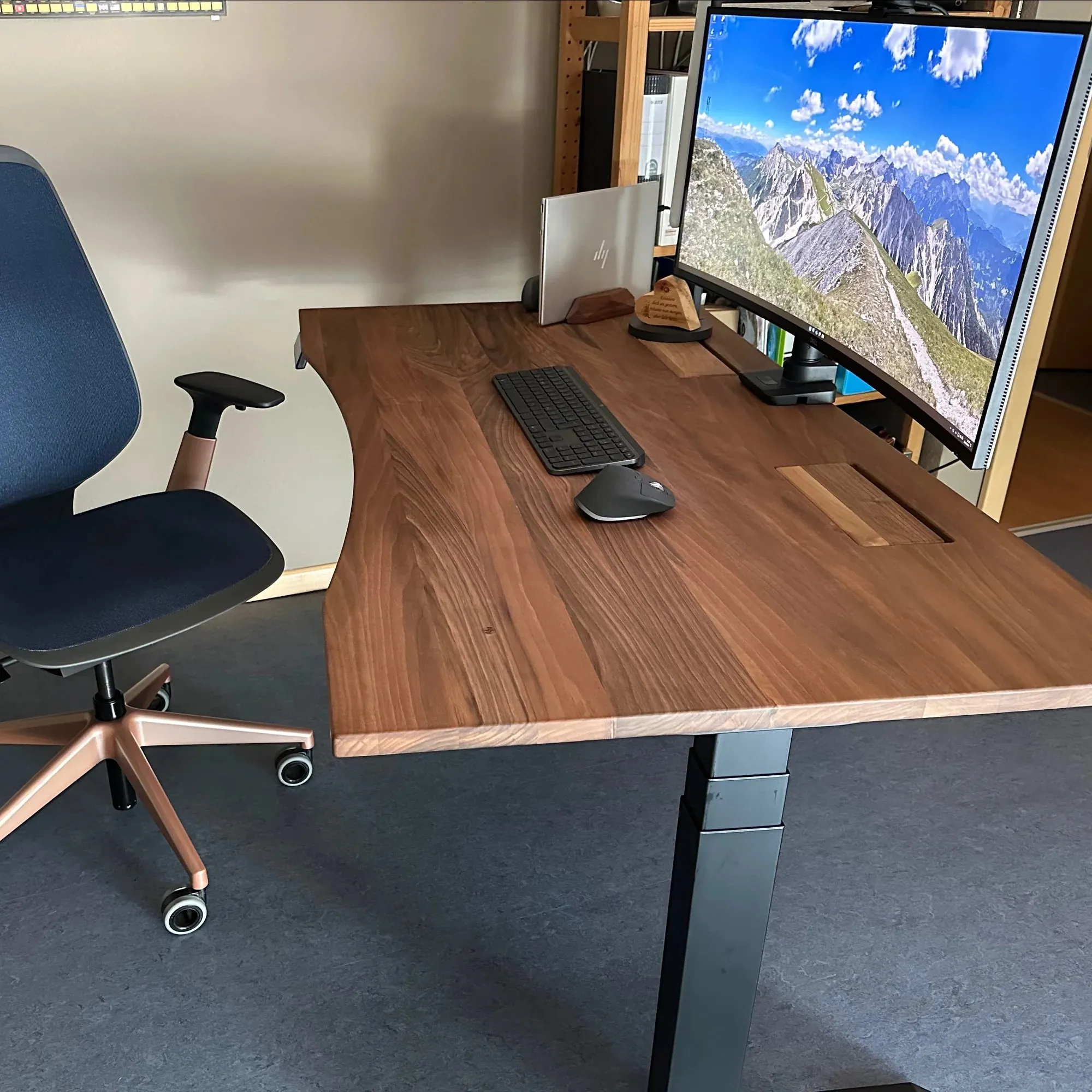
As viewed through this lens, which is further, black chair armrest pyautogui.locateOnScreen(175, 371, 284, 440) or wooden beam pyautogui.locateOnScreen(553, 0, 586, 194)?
wooden beam pyautogui.locateOnScreen(553, 0, 586, 194)

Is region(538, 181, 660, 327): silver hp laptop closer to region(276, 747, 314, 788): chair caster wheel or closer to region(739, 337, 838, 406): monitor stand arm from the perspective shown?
region(739, 337, 838, 406): monitor stand arm

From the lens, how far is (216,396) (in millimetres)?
1906

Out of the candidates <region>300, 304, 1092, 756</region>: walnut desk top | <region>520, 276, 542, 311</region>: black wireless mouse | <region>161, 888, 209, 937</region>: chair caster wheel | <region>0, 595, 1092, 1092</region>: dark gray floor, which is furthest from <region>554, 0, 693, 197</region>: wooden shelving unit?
<region>161, 888, 209, 937</region>: chair caster wheel

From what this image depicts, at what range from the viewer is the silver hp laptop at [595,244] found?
2029 millimetres

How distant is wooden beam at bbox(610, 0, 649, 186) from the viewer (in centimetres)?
212

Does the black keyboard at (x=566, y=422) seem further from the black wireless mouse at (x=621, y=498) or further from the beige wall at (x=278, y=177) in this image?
the beige wall at (x=278, y=177)

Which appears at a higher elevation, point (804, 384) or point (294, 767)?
point (804, 384)

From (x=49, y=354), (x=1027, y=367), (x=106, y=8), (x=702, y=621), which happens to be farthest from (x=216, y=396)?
(x=1027, y=367)

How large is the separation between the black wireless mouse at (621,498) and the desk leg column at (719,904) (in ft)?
1.04

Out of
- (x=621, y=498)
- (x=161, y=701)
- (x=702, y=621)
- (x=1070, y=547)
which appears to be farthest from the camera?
(x=1070, y=547)

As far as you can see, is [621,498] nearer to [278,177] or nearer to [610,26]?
[610,26]

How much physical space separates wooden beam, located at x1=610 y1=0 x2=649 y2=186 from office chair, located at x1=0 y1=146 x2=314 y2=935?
2.95ft

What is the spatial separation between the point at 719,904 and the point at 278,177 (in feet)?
6.21

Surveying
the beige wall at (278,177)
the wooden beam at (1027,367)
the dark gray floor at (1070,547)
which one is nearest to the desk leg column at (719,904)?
the wooden beam at (1027,367)
